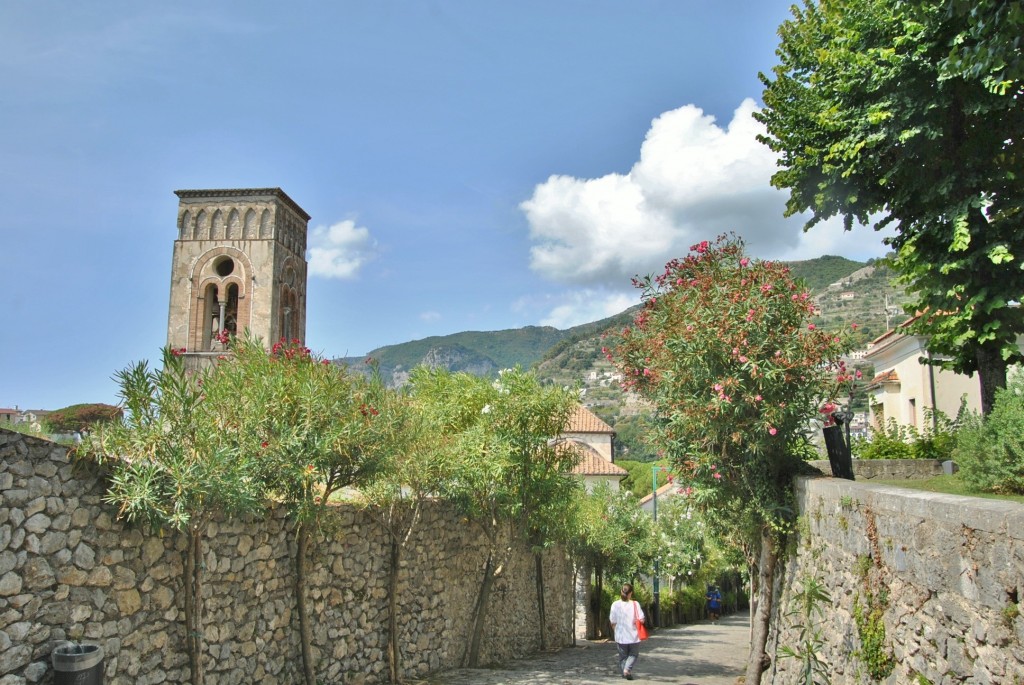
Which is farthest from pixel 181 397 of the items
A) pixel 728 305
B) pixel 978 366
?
pixel 978 366

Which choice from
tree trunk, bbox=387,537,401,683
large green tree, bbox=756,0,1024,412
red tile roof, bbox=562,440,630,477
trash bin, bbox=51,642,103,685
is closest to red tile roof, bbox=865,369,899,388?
large green tree, bbox=756,0,1024,412

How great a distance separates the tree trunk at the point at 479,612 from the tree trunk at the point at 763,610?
19.2ft

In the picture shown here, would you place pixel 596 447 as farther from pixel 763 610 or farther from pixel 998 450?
pixel 998 450

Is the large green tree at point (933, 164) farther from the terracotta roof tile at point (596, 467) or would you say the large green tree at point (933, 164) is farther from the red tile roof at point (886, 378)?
the terracotta roof tile at point (596, 467)

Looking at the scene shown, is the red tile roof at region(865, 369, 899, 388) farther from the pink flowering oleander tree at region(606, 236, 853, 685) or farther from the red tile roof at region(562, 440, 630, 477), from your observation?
the red tile roof at region(562, 440, 630, 477)

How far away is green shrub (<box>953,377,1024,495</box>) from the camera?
905 centimetres

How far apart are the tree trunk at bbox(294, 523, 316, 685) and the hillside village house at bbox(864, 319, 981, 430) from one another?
57.4 feet

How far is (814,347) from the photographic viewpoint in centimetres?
1028

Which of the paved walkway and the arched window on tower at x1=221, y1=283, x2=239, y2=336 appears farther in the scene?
the arched window on tower at x1=221, y1=283, x2=239, y2=336

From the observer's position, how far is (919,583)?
19.1ft

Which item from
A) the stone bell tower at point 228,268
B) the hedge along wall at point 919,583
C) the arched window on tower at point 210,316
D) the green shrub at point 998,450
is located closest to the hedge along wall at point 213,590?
the hedge along wall at point 919,583

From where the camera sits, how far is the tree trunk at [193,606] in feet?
27.5

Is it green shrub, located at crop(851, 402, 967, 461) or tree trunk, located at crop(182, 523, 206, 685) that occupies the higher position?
green shrub, located at crop(851, 402, 967, 461)

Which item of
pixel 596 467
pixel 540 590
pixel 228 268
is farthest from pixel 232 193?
pixel 540 590
